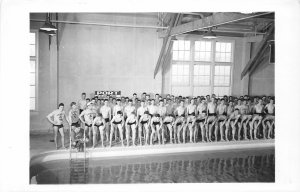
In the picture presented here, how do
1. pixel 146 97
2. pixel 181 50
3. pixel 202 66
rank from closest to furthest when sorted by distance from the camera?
1. pixel 146 97
2. pixel 181 50
3. pixel 202 66

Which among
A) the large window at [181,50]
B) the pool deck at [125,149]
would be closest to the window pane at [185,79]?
the large window at [181,50]

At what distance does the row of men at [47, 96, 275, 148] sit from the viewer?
26.1ft

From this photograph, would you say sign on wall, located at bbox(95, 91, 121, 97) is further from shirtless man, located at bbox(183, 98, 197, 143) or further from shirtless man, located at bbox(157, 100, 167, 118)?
shirtless man, located at bbox(183, 98, 197, 143)

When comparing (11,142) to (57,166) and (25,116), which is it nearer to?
(25,116)

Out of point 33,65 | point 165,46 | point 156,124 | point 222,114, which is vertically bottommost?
point 156,124

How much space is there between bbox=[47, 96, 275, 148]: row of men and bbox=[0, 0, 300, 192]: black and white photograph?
0.03 m

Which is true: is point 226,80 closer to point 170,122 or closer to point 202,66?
point 202,66

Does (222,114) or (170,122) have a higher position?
(222,114)

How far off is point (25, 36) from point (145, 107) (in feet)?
19.7

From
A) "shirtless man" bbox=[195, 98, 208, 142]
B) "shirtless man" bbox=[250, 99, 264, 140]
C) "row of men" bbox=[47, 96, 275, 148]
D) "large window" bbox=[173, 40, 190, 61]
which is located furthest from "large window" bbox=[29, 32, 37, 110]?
"shirtless man" bbox=[250, 99, 264, 140]

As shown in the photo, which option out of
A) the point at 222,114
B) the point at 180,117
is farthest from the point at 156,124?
the point at 222,114

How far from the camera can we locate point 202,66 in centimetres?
1169

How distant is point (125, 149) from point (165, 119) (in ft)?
5.12
